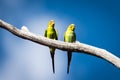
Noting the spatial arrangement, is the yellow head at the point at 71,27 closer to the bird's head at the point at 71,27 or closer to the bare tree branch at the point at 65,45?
the bird's head at the point at 71,27

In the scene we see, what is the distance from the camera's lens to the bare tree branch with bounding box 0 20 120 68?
204 cm

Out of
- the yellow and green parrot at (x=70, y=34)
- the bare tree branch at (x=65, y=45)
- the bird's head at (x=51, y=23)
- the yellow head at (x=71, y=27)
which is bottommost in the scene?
the bare tree branch at (x=65, y=45)

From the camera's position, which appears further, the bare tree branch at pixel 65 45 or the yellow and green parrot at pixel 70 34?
the yellow and green parrot at pixel 70 34

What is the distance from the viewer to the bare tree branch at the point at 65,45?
204cm

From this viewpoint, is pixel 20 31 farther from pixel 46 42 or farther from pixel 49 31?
pixel 49 31

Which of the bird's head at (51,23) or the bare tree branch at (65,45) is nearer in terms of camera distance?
the bare tree branch at (65,45)

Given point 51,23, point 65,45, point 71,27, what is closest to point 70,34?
point 71,27

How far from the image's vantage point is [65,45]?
2.09m

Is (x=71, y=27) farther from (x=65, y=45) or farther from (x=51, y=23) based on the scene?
(x=65, y=45)

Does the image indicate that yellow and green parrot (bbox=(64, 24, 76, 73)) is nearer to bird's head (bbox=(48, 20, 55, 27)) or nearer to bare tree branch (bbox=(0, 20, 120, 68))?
bird's head (bbox=(48, 20, 55, 27))

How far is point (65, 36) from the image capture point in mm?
2400

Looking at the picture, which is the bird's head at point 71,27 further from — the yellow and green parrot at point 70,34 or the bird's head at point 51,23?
the bird's head at point 51,23

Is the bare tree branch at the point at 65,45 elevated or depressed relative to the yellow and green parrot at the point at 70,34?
depressed

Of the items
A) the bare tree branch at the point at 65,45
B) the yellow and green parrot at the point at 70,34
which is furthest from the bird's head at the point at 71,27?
the bare tree branch at the point at 65,45
